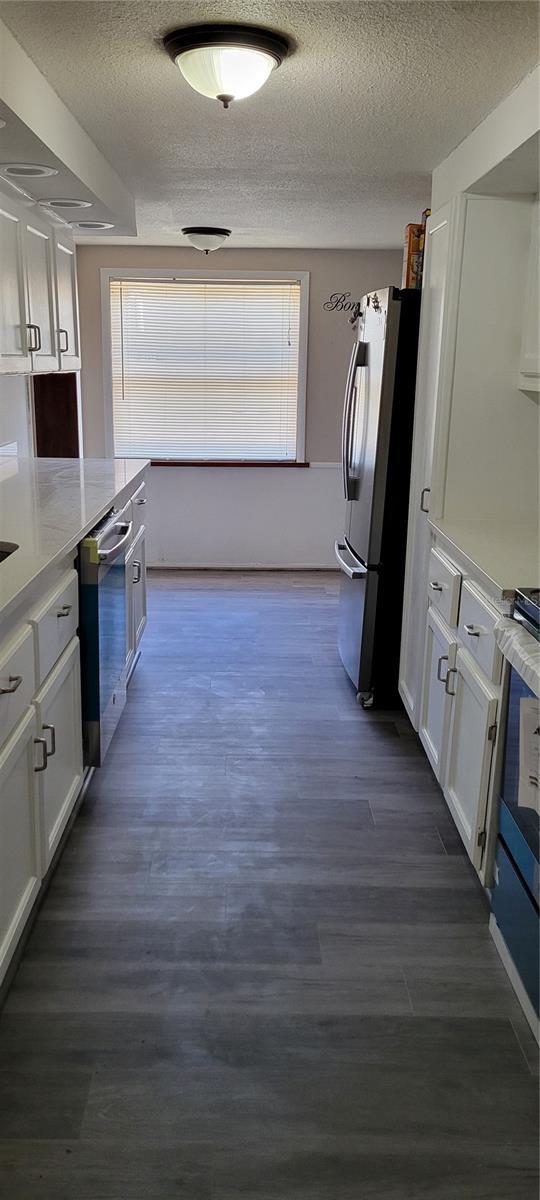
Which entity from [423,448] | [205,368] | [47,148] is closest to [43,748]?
[47,148]

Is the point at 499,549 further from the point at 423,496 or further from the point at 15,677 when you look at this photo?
the point at 15,677

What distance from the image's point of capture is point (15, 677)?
6.18 feet

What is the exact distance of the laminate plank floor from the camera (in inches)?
63.1

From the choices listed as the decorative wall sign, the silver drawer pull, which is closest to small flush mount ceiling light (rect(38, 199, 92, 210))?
the silver drawer pull

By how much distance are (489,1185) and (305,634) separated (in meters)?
3.34

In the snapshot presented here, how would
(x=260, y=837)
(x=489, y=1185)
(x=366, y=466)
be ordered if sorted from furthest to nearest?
(x=366, y=466)
(x=260, y=837)
(x=489, y=1185)

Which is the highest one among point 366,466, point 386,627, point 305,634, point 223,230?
point 223,230

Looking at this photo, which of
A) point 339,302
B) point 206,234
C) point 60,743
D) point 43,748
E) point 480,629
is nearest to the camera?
point 43,748

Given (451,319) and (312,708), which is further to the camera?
(312,708)

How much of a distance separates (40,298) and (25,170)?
29.6 inches

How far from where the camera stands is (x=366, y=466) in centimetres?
364

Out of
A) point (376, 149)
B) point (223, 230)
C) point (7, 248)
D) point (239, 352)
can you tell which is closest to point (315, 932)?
point (7, 248)

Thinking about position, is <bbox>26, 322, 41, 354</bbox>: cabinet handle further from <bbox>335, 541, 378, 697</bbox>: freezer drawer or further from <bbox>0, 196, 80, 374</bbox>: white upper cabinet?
<bbox>335, 541, 378, 697</bbox>: freezer drawer

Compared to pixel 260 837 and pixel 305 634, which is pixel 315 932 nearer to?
pixel 260 837
